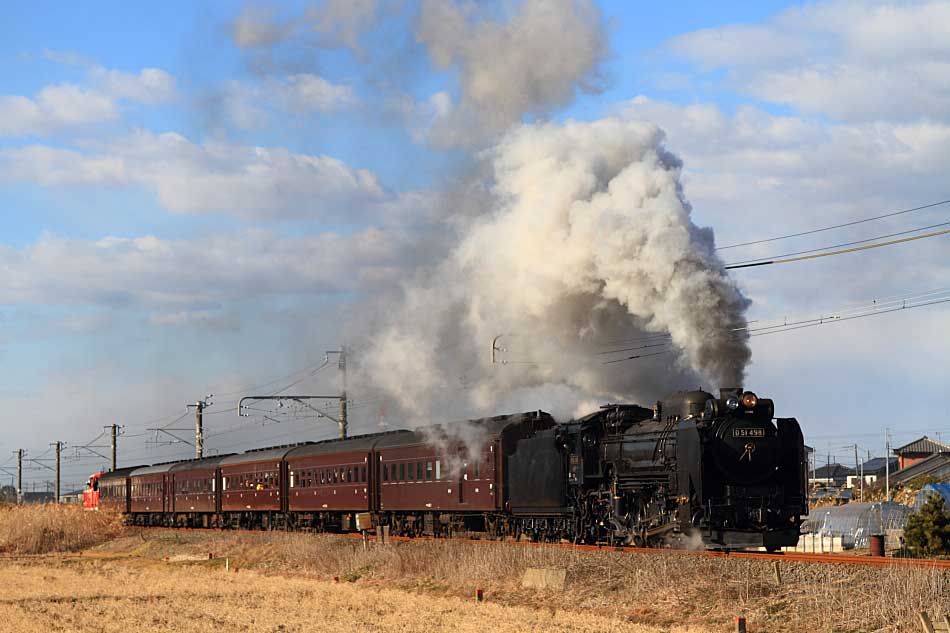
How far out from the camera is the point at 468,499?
102ft

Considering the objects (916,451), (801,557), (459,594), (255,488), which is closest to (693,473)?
(801,557)

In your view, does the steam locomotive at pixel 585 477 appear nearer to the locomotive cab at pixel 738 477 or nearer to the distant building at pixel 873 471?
the locomotive cab at pixel 738 477

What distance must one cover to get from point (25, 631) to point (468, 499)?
506 inches

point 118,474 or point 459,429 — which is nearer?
point 459,429

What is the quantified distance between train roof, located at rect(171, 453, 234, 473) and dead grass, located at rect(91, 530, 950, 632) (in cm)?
2341

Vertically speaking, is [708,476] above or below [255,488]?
above

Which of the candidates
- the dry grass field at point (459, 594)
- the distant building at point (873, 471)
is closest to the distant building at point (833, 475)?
the distant building at point (873, 471)

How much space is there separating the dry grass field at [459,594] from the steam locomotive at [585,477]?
5.26 feet

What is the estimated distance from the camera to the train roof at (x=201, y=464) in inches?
2122

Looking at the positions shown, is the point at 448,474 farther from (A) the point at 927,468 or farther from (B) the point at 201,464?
(A) the point at 927,468

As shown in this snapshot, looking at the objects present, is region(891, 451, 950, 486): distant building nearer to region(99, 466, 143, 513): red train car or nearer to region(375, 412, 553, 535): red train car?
region(99, 466, 143, 513): red train car

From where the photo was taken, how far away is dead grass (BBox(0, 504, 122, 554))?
1917 inches

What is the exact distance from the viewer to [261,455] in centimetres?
4925

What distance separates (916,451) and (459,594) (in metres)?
113
